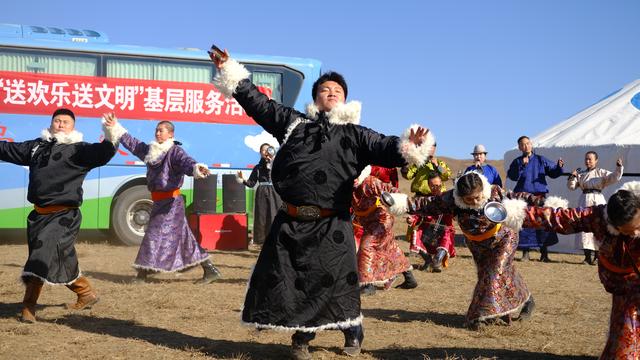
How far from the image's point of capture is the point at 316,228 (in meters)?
4.92

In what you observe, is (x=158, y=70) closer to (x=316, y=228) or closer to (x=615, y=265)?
(x=316, y=228)

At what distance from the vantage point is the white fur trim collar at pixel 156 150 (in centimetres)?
835

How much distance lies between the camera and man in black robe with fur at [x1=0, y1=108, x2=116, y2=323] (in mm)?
6125

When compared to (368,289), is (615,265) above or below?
above

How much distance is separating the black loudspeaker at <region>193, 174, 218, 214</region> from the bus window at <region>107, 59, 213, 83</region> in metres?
2.06

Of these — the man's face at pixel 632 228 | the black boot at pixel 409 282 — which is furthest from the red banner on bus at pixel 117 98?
the man's face at pixel 632 228

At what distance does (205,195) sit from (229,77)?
7999 millimetres

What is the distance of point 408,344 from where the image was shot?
218 inches

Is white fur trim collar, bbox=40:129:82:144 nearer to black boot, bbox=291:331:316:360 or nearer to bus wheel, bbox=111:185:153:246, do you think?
black boot, bbox=291:331:316:360

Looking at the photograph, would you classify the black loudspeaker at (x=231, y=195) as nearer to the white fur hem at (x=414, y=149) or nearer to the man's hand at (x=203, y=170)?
the man's hand at (x=203, y=170)

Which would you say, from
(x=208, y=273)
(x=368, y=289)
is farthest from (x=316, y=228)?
A: (x=208, y=273)

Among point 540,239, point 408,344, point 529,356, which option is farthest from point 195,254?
point 540,239

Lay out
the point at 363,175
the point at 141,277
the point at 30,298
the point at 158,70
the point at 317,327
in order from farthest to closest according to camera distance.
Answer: the point at 158,70, the point at 141,277, the point at 363,175, the point at 30,298, the point at 317,327

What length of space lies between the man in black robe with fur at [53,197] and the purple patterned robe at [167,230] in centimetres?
195
